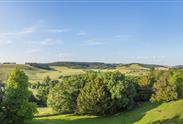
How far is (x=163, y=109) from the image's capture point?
72062 mm

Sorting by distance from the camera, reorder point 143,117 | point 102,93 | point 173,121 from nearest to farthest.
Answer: point 173,121, point 143,117, point 102,93

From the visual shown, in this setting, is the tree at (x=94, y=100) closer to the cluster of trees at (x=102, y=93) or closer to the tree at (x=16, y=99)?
the cluster of trees at (x=102, y=93)

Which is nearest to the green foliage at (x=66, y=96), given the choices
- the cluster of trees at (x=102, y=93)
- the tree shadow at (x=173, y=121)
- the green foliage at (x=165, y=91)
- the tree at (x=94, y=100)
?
the cluster of trees at (x=102, y=93)

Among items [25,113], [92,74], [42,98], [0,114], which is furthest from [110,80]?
[42,98]

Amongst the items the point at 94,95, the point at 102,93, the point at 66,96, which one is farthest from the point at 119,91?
the point at 66,96

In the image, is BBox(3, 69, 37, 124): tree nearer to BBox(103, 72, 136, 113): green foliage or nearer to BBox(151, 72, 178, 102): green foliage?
BBox(103, 72, 136, 113): green foliage

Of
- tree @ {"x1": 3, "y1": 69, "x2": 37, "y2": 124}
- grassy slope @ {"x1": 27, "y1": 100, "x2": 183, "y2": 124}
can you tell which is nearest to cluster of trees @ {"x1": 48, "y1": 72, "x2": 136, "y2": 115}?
grassy slope @ {"x1": 27, "y1": 100, "x2": 183, "y2": 124}

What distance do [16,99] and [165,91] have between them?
130 feet

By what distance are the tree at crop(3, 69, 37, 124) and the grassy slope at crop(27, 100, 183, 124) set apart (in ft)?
17.5

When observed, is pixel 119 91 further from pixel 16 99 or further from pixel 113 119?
pixel 16 99

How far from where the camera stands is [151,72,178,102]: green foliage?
260ft

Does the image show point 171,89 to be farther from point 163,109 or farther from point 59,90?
point 59,90

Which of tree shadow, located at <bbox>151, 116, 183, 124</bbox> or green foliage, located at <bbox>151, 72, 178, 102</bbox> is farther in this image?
green foliage, located at <bbox>151, 72, 178, 102</bbox>

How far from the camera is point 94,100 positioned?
257ft
